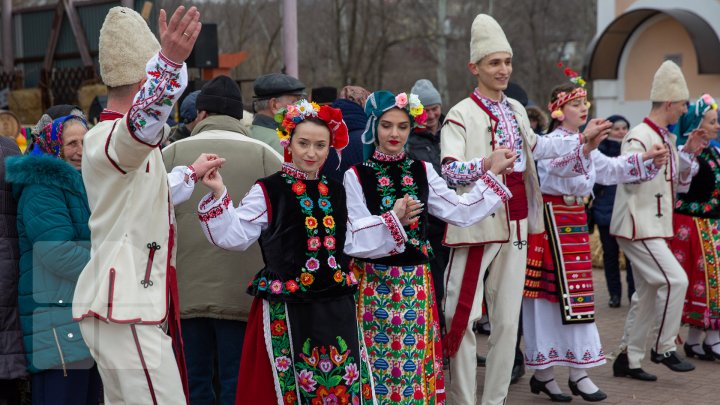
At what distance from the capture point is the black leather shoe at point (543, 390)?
6.86 metres

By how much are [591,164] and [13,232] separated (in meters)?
3.72

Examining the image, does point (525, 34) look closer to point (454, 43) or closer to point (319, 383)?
point (454, 43)

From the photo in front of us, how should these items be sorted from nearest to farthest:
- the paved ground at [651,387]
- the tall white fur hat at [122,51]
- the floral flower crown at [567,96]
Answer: the tall white fur hat at [122,51] → the floral flower crown at [567,96] → the paved ground at [651,387]

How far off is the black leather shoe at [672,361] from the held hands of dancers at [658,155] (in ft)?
5.05

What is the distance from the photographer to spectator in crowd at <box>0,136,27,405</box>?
473cm

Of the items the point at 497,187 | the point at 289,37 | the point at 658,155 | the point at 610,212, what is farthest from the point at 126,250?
the point at 289,37

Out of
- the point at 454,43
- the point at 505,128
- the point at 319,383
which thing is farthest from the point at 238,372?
the point at 454,43

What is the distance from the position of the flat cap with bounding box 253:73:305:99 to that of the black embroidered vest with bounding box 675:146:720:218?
3.64 metres

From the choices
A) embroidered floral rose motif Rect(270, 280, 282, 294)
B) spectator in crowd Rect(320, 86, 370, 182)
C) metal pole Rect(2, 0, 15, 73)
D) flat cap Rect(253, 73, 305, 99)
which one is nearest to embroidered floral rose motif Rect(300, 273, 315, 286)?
embroidered floral rose motif Rect(270, 280, 282, 294)

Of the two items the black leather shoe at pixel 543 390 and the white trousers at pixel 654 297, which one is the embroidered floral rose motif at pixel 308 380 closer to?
the black leather shoe at pixel 543 390

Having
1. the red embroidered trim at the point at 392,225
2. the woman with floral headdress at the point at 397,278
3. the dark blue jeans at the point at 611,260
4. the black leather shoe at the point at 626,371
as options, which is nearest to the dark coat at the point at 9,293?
the woman with floral headdress at the point at 397,278

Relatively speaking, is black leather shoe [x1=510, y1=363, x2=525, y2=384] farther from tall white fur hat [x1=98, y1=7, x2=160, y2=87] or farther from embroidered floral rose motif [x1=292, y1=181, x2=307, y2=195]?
tall white fur hat [x1=98, y1=7, x2=160, y2=87]

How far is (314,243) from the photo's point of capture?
15.1 ft

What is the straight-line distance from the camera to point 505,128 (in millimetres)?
6004
